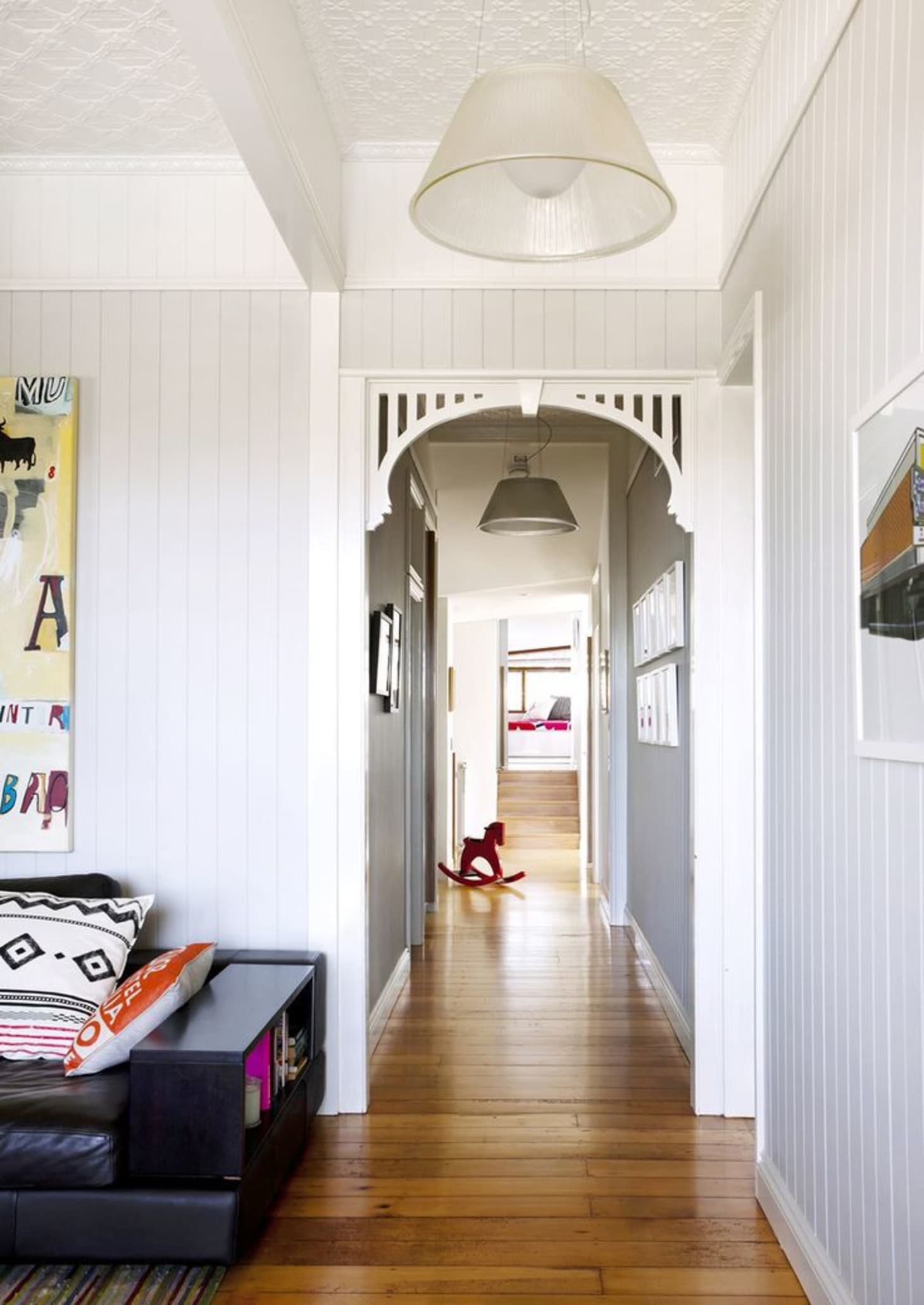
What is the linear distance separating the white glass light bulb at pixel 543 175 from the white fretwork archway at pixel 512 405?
1.68m

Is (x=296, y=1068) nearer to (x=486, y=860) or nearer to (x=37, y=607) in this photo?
(x=37, y=607)

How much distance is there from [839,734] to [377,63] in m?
2.30

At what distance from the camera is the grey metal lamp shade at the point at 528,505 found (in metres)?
6.45

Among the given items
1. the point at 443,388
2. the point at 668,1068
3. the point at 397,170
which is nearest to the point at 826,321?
the point at 443,388

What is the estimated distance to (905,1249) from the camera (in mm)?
1943

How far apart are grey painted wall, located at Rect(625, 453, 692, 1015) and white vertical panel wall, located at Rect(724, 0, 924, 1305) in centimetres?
133

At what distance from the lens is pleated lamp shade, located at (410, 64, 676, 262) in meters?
2.03

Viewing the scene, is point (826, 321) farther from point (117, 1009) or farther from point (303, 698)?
point (117, 1009)

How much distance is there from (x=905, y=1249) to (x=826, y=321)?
1.78m

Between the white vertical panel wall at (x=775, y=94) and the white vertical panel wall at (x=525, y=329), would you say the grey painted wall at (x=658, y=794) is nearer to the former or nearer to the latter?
the white vertical panel wall at (x=525, y=329)

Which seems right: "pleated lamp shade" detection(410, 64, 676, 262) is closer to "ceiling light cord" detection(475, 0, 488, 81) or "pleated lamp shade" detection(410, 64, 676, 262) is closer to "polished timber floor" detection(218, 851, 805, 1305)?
"ceiling light cord" detection(475, 0, 488, 81)

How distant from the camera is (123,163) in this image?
383 cm

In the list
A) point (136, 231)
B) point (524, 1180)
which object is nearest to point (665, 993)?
point (524, 1180)

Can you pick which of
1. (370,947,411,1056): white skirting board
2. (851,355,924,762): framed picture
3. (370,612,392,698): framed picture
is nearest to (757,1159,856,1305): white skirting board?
(851,355,924,762): framed picture
